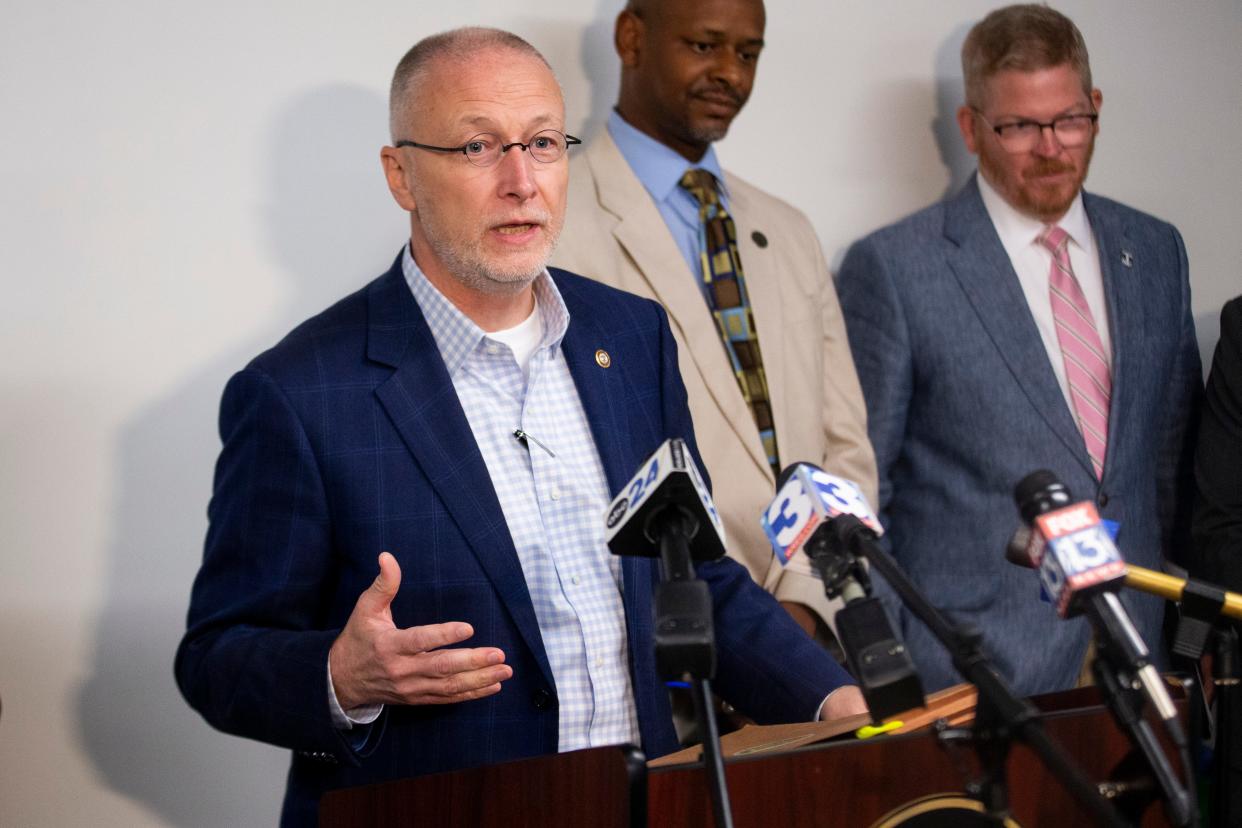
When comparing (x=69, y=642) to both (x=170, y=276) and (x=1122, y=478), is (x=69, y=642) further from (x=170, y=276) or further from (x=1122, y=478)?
(x=1122, y=478)

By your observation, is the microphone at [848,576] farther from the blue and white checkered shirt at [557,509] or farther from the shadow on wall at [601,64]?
the shadow on wall at [601,64]

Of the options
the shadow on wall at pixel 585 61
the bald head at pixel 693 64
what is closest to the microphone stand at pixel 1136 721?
the bald head at pixel 693 64

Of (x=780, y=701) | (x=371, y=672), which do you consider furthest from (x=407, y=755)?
(x=780, y=701)

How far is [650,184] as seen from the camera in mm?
2734

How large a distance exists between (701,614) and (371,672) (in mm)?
599

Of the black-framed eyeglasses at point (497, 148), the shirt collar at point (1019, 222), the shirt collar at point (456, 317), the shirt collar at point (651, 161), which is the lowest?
the shirt collar at point (456, 317)

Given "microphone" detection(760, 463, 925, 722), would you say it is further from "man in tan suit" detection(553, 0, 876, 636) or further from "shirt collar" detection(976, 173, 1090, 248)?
"shirt collar" detection(976, 173, 1090, 248)

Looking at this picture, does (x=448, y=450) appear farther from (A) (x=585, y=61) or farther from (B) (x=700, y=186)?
(A) (x=585, y=61)

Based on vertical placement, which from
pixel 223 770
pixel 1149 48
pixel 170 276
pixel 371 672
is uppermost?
pixel 1149 48

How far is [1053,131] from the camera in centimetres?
299

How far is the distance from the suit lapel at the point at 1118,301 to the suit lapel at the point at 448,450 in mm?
1611

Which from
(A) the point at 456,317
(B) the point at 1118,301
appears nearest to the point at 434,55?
(A) the point at 456,317

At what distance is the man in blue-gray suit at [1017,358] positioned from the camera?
2.86 m

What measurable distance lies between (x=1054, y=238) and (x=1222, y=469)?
631 mm
